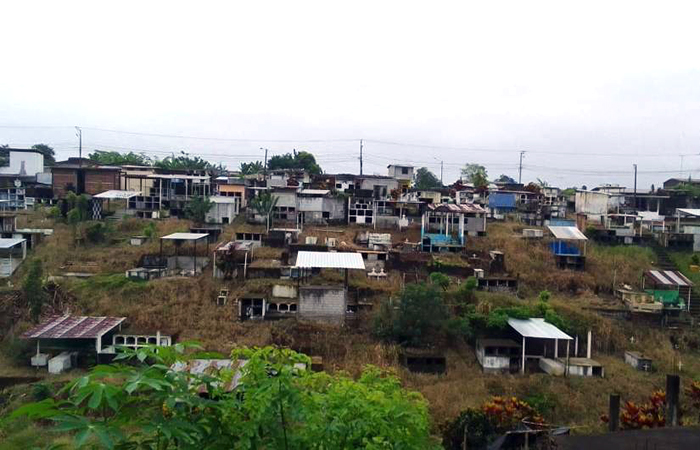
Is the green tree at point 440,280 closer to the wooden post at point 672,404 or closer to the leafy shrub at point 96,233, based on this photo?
the wooden post at point 672,404

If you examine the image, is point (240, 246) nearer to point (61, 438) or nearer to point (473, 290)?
point (473, 290)

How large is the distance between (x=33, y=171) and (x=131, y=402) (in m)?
40.1

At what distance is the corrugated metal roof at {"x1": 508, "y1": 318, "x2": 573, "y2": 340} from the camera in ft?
57.9

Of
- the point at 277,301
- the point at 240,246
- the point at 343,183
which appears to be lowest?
the point at 277,301

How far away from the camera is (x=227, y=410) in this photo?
13.4 ft

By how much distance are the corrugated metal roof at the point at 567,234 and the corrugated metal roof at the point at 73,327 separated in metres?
18.9

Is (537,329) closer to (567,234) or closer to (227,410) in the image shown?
(567,234)

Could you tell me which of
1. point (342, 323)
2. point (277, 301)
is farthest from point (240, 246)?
point (342, 323)

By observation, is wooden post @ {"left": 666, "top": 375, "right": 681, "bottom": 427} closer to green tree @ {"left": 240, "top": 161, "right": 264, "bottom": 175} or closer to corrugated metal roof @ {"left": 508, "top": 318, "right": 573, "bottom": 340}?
corrugated metal roof @ {"left": 508, "top": 318, "right": 573, "bottom": 340}

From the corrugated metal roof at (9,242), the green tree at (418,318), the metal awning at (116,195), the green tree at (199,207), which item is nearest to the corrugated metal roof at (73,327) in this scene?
the corrugated metal roof at (9,242)

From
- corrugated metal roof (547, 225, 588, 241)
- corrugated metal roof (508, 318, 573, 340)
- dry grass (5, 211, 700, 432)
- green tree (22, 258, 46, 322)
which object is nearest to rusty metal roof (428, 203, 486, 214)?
dry grass (5, 211, 700, 432)

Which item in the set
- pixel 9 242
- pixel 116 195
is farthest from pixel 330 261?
pixel 116 195

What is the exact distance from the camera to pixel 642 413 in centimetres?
1225

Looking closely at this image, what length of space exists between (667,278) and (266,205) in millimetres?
18347
